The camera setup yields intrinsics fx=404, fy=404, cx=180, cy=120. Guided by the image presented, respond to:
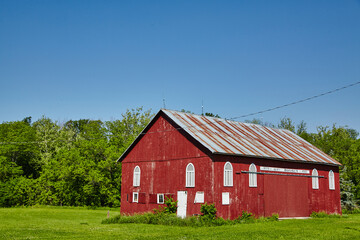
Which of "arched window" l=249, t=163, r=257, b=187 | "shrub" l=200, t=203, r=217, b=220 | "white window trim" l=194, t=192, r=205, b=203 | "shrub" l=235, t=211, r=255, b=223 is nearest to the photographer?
"shrub" l=200, t=203, r=217, b=220

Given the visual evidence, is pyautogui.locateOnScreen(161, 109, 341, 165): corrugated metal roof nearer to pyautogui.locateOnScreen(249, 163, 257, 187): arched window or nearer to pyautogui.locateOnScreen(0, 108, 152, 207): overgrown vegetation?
pyautogui.locateOnScreen(249, 163, 257, 187): arched window

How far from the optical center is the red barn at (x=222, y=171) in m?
27.3

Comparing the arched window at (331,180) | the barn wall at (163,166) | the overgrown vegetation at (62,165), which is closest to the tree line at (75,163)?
the overgrown vegetation at (62,165)

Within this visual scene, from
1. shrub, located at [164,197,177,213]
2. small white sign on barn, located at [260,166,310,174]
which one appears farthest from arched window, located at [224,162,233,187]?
shrub, located at [164,197,177,213]

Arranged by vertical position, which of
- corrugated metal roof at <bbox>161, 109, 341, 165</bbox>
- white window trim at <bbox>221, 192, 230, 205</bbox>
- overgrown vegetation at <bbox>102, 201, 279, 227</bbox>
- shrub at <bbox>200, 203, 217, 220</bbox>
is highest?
corrugated metal roof at <bbox>161, 109, 341, 165</bbox>

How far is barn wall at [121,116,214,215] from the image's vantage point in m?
27.4

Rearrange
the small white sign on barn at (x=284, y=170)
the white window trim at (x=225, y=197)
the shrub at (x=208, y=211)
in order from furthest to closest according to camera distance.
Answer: the small white sign on barn at (x=284, y=170), the white window trim at (x=225, y=197), the shrub at (x=208, y=211)

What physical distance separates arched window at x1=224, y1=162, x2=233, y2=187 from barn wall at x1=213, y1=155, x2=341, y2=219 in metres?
0.25

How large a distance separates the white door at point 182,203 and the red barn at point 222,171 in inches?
2.7

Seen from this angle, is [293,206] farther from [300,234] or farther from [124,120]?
[124,120]

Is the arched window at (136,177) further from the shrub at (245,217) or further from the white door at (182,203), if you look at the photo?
the shrub at (245,217)

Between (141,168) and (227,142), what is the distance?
7.33 m

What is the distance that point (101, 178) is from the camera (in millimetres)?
48688

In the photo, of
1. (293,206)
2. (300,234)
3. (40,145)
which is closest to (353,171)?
(293,206)
